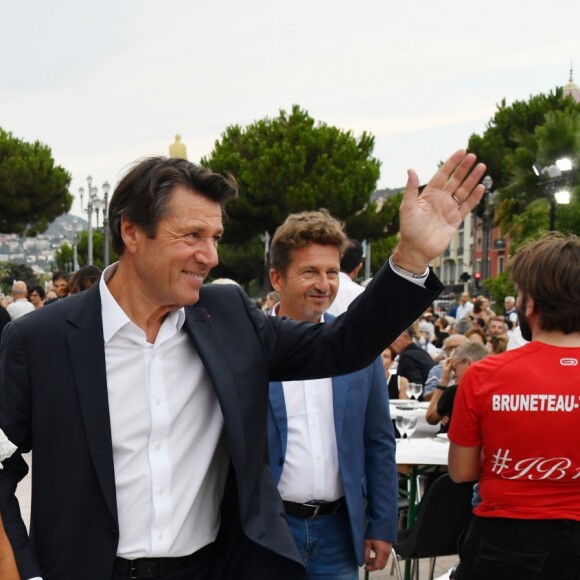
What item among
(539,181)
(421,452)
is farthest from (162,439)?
(539,181)

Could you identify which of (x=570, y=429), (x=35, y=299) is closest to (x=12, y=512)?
(x=570, y=429)

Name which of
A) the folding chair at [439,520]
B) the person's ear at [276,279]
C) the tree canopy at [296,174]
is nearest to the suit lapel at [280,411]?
the person's ear at [276,279]

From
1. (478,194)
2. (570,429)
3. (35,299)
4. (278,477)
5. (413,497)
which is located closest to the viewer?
(478,194)

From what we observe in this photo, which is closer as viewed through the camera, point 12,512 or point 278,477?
point 12,512

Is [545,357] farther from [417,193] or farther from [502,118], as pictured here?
[502,118]

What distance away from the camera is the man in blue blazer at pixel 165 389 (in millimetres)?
2408

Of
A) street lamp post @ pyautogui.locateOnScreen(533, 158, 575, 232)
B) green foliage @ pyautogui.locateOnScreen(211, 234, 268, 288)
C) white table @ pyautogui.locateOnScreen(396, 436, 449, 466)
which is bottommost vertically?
green foliage @ pyautogui.locateOnScreen(211, 234, 268, 288)

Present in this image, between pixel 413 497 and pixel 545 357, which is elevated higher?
pixel 545 357

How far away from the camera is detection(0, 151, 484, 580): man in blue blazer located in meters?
2.41

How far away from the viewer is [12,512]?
242 centimetres

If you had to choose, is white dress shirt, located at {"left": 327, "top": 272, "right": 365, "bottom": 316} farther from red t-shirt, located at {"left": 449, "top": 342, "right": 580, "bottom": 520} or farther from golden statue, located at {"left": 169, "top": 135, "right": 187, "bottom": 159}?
golden statue, located at {"left": 169, "top": 135, "right": 187, "bottom": 159}

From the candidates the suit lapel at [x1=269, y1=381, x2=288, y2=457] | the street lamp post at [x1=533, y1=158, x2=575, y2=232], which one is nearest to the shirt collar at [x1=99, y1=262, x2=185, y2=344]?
the suit lapel at [x1=269, y1=381, x2=288, y2=457]

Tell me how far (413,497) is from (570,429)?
8.66 ft

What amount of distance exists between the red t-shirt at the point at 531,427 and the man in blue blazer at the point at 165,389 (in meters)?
0.68
